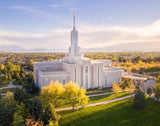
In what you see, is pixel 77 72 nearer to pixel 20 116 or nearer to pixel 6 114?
pixel 20 116

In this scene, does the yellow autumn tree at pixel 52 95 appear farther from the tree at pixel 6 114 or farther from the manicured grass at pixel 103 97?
the manicured grass at pixel 103 97

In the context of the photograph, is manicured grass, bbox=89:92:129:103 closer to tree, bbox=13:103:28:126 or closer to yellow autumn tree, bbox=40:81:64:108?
yellow autumn tree, bbox=40:81:64:108

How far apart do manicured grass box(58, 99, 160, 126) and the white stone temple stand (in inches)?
424

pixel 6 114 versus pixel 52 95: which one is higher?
pixel 52 95

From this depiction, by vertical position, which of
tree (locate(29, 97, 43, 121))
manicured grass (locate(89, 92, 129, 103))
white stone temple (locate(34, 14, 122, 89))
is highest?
white stone temple (locate(34, 14, 122, 89))

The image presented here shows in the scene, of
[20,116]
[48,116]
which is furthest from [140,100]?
[20,116]

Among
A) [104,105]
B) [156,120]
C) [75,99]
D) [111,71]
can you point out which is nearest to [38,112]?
[75,99]

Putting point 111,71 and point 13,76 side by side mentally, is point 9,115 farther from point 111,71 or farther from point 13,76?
point 13,76

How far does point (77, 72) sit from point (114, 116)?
602 inches

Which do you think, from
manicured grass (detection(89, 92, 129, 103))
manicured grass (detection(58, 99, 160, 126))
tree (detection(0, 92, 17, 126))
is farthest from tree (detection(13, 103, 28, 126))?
manicured grass (detection(89, 92, 129, 103))

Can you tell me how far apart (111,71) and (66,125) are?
22.6m

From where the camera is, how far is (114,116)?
21.9 metres

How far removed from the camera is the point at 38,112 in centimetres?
1991

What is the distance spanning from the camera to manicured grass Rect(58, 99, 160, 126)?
786 inches
